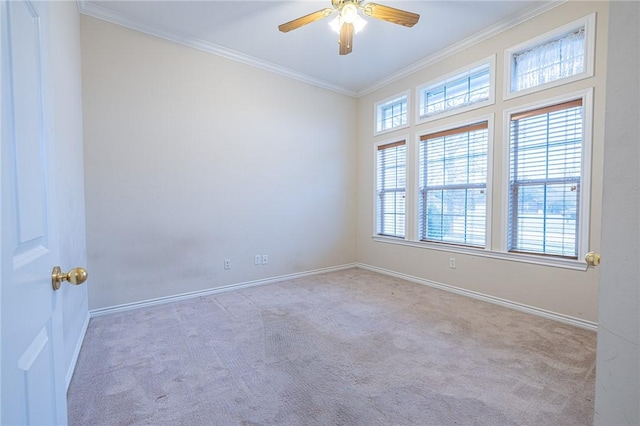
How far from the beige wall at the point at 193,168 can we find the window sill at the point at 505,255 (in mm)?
1448

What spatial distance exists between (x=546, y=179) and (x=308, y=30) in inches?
119

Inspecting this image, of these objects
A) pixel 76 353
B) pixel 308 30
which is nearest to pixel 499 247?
pixel 308 30

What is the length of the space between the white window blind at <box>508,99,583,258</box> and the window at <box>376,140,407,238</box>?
4.93 ft

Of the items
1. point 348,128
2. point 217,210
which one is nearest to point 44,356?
point 217,210

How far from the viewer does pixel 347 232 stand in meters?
5.08

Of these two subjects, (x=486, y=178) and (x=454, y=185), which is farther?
(x=454, y=185)

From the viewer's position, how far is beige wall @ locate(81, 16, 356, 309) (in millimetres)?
2963

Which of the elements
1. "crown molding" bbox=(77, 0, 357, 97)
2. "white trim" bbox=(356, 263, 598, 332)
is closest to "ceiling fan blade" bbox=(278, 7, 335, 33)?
"crown molding" bbox=(77, 0, 357, 97)

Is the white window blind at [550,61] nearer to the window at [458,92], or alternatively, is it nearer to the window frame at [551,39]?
the window frame at [551,39]

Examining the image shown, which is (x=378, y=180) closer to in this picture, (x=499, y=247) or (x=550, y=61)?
(x=499, y=247)

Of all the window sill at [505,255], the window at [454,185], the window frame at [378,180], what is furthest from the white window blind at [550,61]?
the window sill at [505,255]

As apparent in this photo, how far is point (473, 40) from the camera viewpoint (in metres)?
3.36

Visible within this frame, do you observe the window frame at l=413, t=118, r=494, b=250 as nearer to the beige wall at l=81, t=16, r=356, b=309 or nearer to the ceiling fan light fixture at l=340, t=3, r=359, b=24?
the beige wall at l=81, t=16, r=356, b=309

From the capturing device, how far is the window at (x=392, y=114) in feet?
14.3
